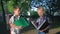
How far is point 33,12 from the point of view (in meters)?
Answer: 22.2

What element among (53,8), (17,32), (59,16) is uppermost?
(17,32)

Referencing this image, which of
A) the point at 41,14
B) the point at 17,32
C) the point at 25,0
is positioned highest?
the point at 41,14

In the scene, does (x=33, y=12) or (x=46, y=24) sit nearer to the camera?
(x=46, y=24)

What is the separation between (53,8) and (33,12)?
8.39 ft

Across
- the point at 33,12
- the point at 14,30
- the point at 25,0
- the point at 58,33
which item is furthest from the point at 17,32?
the point at 33,12

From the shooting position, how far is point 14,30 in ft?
18.9

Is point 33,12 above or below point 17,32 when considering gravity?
below

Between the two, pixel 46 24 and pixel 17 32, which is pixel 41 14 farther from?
pixel 17 32

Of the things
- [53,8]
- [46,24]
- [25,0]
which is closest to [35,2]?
[53,8]

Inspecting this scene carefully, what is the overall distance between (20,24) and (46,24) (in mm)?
809

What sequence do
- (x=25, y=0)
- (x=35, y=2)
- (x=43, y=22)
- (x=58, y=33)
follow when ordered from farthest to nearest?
(x=35, y=2) → (x=25, y=0) → (x=58, y=33) → (x=43, y=22)

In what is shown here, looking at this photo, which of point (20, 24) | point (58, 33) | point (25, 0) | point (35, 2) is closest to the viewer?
point (20, 24)

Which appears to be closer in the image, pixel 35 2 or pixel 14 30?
pixel 14 30

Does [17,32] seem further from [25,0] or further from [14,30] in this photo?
[25,0]
